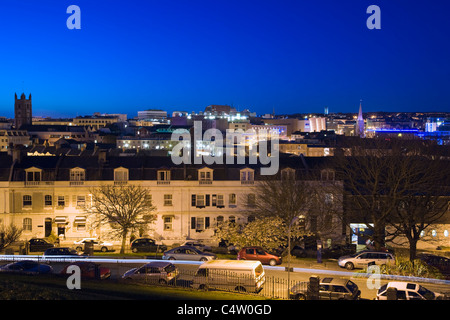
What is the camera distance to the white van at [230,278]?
64.8 ft

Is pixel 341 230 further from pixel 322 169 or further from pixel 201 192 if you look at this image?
pixel 201 192

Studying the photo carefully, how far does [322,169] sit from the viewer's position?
38594 mm

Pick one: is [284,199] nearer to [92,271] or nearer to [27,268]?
[92,271]

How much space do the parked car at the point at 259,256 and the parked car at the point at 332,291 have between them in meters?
7.33

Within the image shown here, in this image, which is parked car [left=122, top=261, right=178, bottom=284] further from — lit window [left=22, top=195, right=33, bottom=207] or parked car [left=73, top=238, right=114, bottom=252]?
lit window [left=22, top=195, right=33, bottom=207]

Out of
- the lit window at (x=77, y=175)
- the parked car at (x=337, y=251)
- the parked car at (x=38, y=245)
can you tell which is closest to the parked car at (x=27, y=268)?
the parked car at (x=38, y=245)

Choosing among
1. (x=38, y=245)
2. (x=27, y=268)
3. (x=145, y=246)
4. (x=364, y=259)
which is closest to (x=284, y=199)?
(x=364, y=259)

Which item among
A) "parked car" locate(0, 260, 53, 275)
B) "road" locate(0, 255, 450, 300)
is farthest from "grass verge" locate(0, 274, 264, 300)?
"parked car" locate(0, 260, 53, 275)

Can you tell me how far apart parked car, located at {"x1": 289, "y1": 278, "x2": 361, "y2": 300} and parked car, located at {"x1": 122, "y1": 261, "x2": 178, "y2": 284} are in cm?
523

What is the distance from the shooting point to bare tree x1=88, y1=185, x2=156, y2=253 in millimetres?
34906

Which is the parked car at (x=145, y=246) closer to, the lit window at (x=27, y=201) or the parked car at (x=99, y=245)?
the parked car at (x=99, y=245)
